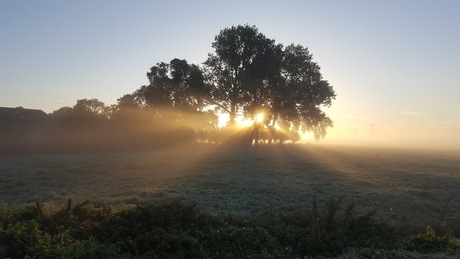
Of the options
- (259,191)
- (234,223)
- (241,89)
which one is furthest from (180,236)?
(241,89)

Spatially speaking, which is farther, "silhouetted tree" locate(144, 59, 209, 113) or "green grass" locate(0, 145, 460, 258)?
"silhouetted tree" locate(144, 59, 209, 113)

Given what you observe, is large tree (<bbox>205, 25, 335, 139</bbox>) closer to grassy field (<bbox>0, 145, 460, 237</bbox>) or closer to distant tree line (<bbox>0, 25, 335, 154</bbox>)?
distant tree line (<bbox>0, 25, 335, 154</bbox>)

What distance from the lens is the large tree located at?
53.0 metres

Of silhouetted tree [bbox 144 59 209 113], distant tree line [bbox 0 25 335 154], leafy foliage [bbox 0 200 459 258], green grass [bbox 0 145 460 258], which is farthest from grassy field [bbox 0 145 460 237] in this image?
silhouetted tree [bbox 144 59 209 113]

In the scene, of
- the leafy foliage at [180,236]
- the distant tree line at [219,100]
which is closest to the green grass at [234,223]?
the leafy foliage at [180,236]

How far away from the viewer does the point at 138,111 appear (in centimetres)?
5706

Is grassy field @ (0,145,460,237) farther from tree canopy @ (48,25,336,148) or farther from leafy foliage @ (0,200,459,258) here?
tree canopy @ (48,25,336,148)

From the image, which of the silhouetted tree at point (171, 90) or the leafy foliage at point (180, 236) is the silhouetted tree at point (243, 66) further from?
the leafy foliage at point (180, 236)

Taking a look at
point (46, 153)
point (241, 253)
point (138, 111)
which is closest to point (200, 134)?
point (138, 111)

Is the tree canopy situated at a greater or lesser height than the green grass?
greater

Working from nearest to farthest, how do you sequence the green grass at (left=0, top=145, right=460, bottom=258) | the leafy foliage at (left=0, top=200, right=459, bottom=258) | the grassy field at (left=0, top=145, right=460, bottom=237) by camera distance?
1. the leafy foliage at (left=0, top=200, right=459, bottom=258)
2. the green grass at (left=0, top=145, right=460, bottom=258)
3. the grassy field at (left=0, top=145, right=460, bottom=237)

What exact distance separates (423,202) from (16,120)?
52.4 m

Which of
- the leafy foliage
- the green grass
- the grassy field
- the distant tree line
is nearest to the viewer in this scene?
the leafy foliage

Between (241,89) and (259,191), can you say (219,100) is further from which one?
(259,191)
